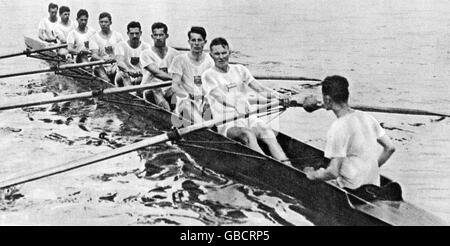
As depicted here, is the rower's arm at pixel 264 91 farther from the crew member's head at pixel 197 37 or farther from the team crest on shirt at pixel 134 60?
the team crest on shirt at pixel 134 60

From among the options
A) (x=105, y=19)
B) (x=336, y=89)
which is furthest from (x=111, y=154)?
(x=105, y=19)

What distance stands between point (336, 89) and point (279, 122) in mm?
3126

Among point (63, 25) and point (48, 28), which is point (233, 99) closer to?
point (63, 25)

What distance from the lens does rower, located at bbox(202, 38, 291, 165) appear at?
4664 mm

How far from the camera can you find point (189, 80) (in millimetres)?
5672

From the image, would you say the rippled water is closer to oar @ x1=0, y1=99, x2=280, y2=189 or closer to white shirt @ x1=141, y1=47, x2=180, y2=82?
oar @ x1=0, y1=99, x2=280, y2=189

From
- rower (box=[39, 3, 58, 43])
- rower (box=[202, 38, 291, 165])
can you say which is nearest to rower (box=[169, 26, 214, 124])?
rower (box=[202, 38, 291, 165])

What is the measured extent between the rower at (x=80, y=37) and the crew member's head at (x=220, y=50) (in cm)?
465

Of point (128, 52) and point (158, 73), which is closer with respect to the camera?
point (158, 73)

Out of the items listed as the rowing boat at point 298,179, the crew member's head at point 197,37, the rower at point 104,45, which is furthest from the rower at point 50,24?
the crew member's head at point 197,37

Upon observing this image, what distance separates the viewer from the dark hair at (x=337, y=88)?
3459 millimetres

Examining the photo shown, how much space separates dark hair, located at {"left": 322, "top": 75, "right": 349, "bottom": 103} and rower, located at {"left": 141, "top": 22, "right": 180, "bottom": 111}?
120 inches

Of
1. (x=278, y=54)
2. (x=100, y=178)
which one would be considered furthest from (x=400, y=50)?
(x=100, y=178)
